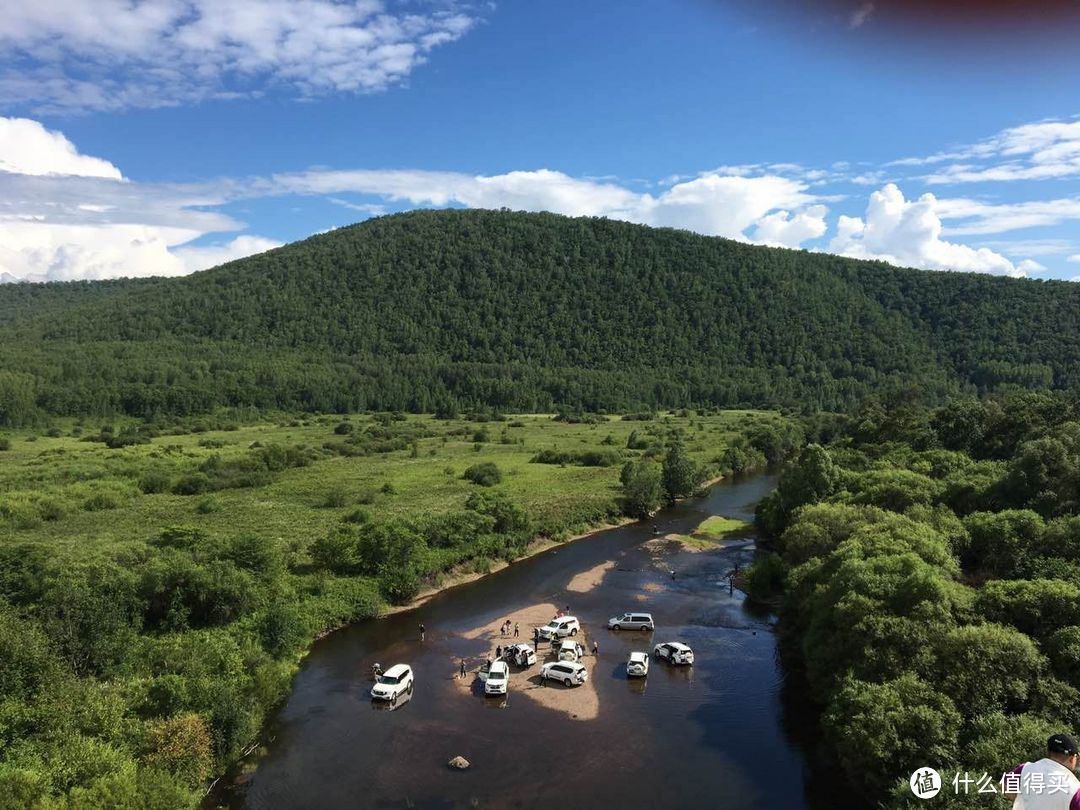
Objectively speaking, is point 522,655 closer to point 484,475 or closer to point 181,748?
point 181,748

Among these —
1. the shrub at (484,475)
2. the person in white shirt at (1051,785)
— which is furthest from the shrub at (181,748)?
the shrub at (484,475)

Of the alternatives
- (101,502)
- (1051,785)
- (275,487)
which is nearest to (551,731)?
(1051,785)

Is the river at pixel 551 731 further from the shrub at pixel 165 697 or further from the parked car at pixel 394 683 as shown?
the shrub at pixel 165 697

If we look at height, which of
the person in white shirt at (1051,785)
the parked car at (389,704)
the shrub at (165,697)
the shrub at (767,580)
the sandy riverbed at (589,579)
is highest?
the person in white shirt at (1051,785)

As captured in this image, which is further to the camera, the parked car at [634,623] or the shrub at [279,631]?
the parked car at [634,623]

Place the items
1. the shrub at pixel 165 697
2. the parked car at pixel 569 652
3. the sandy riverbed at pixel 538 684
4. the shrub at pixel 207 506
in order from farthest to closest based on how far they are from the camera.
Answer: the shrub at pixel 207 506 < the parked car at pixel 569 652 < the sandy riverbed at pixel 538 684 < the shrub at pixel 165 697

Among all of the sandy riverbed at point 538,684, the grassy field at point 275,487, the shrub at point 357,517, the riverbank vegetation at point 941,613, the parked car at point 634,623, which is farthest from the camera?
the shrub at point 357,517

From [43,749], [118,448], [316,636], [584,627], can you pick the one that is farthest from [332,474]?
[43,749]
